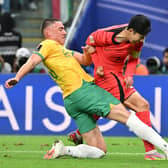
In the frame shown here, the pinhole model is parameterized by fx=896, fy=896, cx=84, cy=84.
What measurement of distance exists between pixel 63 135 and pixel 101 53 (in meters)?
5.36

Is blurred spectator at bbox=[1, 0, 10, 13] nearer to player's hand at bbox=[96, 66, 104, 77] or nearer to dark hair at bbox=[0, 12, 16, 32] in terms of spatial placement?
dark hair at bbox=[0, 12, 16, 32]

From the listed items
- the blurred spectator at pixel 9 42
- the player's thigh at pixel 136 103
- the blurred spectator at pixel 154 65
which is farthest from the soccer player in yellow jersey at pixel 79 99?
the blurred spectator at pixel 9 42

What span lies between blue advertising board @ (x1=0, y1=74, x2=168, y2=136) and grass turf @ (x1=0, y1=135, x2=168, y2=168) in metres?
0.64

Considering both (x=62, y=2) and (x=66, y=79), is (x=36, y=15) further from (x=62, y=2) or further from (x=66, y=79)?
(x=66, y=79)

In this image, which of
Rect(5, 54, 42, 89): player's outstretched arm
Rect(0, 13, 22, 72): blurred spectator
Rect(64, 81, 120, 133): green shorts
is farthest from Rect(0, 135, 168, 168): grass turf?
Rect(0, 13, 22, 72): blurred spectator

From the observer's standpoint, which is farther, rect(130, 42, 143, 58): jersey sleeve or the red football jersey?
rect(130, 42, 143, 58): jersey sleeve

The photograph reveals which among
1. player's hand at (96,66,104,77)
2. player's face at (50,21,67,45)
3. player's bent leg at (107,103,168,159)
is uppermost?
player's face at (50,21,67,45)

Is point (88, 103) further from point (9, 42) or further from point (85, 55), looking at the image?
point (9, 42)

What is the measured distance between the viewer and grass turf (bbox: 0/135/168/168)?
1050 cm

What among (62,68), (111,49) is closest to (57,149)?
(62,68)

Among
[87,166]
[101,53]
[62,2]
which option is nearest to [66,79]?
[101,53]

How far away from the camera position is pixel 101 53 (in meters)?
11.7

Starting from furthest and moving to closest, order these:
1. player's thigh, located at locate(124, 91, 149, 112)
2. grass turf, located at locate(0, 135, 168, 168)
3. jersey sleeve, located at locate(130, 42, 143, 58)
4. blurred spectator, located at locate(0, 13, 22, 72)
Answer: blurred spectator, located at locate(0, 13, 22, 72) → player's thigh, located at locate(124, 91, 149, 112) → jersey sleeve, located at locate(130, 42, 143, 58) → grass turf, located at locate(0, 135, 168, 168)

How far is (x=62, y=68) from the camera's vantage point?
445 inches
